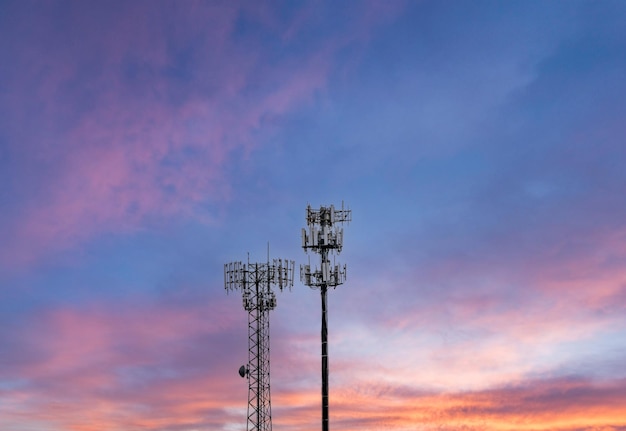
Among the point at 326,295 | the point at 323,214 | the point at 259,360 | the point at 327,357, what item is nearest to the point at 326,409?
the point at 327,357

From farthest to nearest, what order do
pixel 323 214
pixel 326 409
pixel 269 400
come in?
pixel 269 400 < pixel 323 214 < pixel 326 409

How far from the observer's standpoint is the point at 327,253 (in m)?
61.8

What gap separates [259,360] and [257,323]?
4.01m

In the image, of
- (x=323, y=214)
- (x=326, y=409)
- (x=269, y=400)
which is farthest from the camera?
(x=269, y=400)

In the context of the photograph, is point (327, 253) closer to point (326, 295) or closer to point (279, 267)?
point (326, 295)

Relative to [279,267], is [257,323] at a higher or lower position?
lower

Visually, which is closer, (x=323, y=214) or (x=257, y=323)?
(x=323, y=214)

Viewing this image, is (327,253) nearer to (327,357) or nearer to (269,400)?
(327,357)

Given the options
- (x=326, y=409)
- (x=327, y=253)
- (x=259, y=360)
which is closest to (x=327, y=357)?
(x=326, y=409)

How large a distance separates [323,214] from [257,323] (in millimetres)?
33525

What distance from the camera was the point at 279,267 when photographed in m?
94.2

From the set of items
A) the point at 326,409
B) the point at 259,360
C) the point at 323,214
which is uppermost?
the point at 323,214

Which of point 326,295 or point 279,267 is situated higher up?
point 279,267

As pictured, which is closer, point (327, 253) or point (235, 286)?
point (327, 253)
